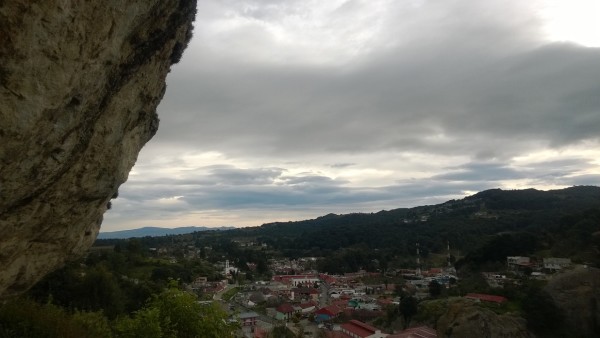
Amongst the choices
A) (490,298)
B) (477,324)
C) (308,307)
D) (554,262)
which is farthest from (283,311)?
(554,262)

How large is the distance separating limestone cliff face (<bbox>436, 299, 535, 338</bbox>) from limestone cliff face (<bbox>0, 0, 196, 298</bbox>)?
3763 centimetres

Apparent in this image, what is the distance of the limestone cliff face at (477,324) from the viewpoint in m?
39.4

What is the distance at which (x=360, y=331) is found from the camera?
160 feet

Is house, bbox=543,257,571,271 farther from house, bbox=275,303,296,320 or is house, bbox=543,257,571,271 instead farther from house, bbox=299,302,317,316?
house, bbox=275,303,296,320

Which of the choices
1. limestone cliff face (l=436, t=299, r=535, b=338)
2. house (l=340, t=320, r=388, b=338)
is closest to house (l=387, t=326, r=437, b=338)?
limestone cliff face (l=436, t=299, r=535, b=338)

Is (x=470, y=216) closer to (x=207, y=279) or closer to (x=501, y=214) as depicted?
(x=501, y=214)

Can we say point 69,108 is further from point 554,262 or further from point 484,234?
A: point 484,234

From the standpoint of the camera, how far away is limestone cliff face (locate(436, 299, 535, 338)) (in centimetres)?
3941

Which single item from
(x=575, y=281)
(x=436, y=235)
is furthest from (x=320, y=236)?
(x=575, y=281)

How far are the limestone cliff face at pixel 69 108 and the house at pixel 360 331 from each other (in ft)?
138

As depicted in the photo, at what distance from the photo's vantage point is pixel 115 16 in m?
5.91

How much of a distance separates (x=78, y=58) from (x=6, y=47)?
2.91 ft

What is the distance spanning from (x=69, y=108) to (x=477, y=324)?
4120cm

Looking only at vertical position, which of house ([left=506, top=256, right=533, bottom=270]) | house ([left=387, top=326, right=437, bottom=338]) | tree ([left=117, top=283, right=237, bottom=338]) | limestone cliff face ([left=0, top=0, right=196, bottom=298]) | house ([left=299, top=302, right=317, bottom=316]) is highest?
limestone cliff face ([left=0, top=0, right=196, bottom=298])
